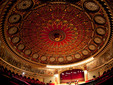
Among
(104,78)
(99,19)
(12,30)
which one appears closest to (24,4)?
(12,30)

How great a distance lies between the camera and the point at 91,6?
864 centimetres

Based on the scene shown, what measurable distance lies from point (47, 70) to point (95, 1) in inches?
379

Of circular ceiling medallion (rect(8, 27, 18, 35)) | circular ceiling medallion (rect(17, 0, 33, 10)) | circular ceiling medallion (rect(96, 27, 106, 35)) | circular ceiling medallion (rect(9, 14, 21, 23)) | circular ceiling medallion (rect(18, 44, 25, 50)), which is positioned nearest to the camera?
circular ceiling medallion (rect(17, 0, 33, 10))

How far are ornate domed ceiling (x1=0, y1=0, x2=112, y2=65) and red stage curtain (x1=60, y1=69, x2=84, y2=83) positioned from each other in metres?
1.35

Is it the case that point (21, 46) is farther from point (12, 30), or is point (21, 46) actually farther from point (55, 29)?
point (55, 29)

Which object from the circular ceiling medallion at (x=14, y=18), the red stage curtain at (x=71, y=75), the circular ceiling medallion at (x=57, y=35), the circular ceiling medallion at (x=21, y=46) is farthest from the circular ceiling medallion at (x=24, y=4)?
the red stage curtain at (x=71, y=75)

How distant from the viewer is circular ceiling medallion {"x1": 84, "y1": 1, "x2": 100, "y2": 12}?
8.35 metres

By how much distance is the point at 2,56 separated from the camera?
9.93 metres

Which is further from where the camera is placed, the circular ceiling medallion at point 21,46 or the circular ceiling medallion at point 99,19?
the circular ceiling medallion at point 21,46

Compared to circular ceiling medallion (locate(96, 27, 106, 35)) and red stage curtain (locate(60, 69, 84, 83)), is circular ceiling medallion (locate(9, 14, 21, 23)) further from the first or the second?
red stage curtain (locate(60, 69, 84, 83))

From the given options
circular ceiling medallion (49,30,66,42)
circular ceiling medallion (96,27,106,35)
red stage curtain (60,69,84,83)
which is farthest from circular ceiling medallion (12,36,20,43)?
circular ceiling medallion (96,27,106,35)

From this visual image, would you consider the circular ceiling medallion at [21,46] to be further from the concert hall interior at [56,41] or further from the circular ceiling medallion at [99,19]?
the circular ceiling medallion at [99,19]

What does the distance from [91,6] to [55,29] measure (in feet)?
13.2

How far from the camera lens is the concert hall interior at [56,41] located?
8.66 meters
